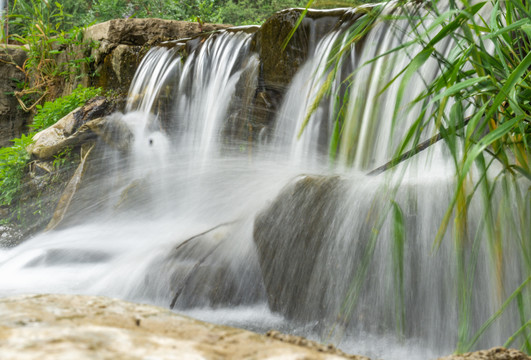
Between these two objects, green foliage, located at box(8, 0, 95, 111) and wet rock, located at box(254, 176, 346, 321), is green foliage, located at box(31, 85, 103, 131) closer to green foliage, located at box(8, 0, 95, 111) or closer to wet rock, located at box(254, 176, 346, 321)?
green foliage, located at box(8, 0, 95, 111)

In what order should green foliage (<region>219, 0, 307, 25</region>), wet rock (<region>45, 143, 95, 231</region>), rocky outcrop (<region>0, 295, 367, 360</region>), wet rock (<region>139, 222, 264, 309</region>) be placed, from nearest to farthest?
1. rocky outcrop (<region>0, 295, 367, 360</region>)
2. wet rock (<region>139, 222, 264, 309</region>)
3. wet rock (<region>45, 143, 95, 231</region>)
4. green foliage (<region>219, 0, 307, 25</region>)

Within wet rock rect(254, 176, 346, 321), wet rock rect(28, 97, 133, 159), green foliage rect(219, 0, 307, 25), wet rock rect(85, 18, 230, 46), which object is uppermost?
green foliage rect(219, 0, 307, 25)

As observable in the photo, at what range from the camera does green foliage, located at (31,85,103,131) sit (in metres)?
6.25

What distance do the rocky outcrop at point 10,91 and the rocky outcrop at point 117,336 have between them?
26.3 feet

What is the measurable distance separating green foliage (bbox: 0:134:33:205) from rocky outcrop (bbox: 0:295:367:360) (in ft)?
Answer: 17.2

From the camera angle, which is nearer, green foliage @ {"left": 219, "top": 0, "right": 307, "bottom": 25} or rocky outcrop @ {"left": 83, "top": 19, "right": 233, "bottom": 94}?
rocky outcrop @ {"left": 83, "top": 19, "right": 233, "bottom": 94}

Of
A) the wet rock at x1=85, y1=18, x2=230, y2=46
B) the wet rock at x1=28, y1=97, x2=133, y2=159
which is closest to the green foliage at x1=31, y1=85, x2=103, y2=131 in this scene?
the wet rock at x1=28, y1=97, x2=133, y2=159

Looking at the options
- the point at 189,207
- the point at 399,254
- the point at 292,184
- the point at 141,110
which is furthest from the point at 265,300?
the point at 141,110

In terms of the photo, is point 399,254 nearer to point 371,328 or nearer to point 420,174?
point 371,328

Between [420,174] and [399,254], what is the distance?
4.61 feet

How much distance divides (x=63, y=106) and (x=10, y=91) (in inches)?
95.4

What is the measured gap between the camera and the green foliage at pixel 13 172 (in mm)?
5762

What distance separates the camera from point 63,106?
6.30 metres

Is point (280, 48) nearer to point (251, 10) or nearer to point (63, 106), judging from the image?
point (63, 106)
